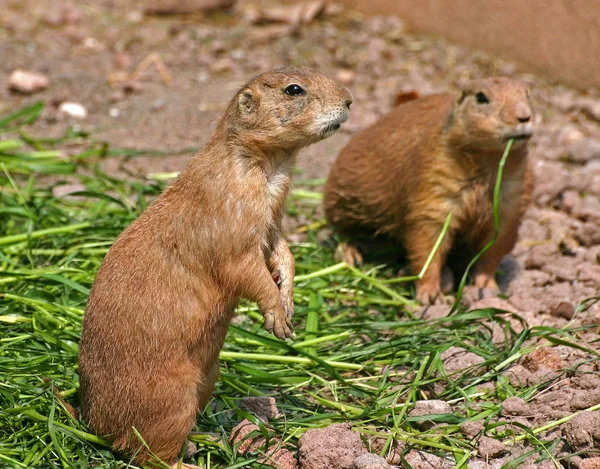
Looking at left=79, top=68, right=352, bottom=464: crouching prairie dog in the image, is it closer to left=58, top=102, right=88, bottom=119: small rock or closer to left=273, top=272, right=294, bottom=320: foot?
left=273, top=272, right=294, bottom=320: foot

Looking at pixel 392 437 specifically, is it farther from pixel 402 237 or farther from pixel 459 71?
pixel 459 71

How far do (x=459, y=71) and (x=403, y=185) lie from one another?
9.80 feet

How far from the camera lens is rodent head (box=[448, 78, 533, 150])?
5668 mm

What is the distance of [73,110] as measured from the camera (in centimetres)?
852

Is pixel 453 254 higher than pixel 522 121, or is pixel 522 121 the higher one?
pixel 522 121

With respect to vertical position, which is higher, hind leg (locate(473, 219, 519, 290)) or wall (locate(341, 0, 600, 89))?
wall (locate(341, 0, 600, 89))

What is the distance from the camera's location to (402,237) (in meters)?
6.58

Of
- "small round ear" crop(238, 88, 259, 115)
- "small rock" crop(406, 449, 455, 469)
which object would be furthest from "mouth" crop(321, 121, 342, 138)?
"small rock" crop(406, 449, 455, 469)

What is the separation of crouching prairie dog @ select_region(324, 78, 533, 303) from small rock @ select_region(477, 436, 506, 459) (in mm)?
1871

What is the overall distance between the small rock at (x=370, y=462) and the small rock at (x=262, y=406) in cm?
62

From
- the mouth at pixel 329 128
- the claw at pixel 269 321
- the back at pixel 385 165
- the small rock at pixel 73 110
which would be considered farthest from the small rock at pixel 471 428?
the small rock at pixel 73 110

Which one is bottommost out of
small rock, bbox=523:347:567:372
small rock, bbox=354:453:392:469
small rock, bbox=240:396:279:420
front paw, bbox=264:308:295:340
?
small rock, bbox=240:396:279:420

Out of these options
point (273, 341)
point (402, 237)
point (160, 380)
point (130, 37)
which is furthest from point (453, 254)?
point (130, 37)

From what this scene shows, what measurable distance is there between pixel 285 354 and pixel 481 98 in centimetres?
221
